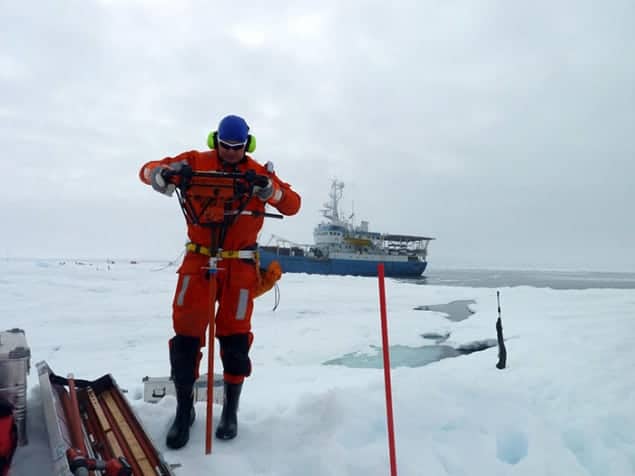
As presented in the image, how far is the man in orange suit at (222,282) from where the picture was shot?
1983 millimetres

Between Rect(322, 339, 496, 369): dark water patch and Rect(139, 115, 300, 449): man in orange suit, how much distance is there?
3165mm

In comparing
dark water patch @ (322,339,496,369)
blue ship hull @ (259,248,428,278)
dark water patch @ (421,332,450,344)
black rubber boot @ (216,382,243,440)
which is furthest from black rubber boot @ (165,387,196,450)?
blue ship hull @ (259,248,428,278)

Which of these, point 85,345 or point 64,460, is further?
point 85,345

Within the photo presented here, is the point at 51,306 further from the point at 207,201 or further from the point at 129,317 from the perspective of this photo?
the point at 207,201

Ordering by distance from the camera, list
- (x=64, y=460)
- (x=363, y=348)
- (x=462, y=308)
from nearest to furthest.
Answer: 1. (x=64, y=460)
2. (x=363, y=348)
3. (x=462, y=308)

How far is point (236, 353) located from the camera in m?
2.10

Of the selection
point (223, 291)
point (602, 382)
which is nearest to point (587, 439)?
point (602, 382)

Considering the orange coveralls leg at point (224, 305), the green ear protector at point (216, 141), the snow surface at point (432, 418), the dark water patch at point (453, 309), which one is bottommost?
the dark water patch at point (453, 309)

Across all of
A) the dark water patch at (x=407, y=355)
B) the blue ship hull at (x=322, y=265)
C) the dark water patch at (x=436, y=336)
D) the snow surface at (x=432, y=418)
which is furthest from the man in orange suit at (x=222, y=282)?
the blue ship hull at (x=322, y=265)

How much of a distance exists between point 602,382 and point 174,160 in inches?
117

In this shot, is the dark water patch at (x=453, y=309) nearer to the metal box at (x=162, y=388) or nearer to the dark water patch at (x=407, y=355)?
the dark water patch at (x=407, y=355)

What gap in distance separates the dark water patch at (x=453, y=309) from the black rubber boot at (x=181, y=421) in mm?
8586

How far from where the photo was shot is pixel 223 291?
6.78 ft

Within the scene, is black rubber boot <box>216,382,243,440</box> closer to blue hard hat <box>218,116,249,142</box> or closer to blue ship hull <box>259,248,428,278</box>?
blue hard hat <box>218,116,249,142</box>
